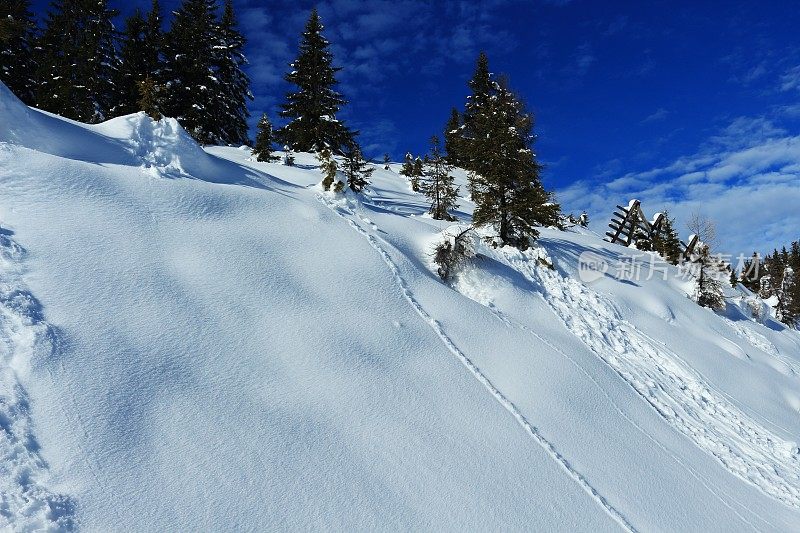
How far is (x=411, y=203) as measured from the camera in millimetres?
20609

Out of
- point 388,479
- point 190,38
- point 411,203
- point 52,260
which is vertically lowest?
point 388,479

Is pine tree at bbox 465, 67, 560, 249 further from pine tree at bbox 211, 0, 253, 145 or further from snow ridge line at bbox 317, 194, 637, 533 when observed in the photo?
pine tree at bbox 211, 0, 253, 145

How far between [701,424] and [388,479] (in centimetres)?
795

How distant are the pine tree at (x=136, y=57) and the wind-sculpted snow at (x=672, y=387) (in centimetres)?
2609

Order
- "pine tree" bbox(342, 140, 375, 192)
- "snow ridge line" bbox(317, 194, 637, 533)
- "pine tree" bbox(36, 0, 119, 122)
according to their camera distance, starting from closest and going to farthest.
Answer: "snow ridge line" bbox(317, 194, 637, 533)
"pine tree" bbox(342, 140, 375, 192)
"pine tree" bbox(36, 0, 119, 122)

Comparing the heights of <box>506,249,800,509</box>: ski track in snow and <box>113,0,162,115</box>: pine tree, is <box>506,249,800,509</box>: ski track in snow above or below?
below

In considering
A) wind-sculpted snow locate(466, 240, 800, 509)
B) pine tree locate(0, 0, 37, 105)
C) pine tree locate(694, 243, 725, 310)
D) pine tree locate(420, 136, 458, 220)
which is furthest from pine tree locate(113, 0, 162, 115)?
pine tree locate(694, 243, 725, 310)

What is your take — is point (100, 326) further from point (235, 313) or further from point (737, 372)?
point (737, 372)

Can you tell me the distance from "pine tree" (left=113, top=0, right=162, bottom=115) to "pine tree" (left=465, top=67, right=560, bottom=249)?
22510 millimetres

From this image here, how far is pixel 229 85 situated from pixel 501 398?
31648 mm

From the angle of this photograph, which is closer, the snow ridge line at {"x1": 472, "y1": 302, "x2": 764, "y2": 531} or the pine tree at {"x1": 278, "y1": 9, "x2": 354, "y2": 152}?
the snow ridge line at {"x1": 472, "y1": 302, "x2": 764, "y2": 531}

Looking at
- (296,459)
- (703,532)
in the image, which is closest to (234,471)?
(296,459)

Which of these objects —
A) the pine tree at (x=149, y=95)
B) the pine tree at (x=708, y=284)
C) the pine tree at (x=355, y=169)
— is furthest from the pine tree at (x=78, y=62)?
the pine tree at (x=708, y=284)

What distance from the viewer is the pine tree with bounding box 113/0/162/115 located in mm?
26984
